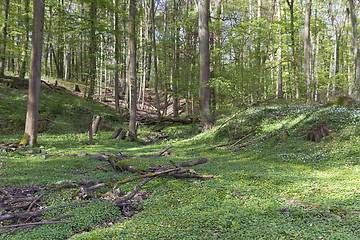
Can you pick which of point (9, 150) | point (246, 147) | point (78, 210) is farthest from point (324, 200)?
point (9, 150)

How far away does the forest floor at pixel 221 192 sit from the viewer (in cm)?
326

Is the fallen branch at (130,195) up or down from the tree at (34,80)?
down

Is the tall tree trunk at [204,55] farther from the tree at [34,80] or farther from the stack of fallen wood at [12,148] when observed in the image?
the stack of fallen wood at [12,148]

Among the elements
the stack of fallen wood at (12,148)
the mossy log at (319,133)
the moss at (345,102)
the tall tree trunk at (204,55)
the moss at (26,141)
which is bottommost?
the stack of fallen wood at (12,148)

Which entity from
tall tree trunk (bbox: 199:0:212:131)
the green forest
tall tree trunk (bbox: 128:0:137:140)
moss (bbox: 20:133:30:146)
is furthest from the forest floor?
tall tree trunk (bbox: 128:0:137:140)

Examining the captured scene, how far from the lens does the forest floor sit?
326 cm

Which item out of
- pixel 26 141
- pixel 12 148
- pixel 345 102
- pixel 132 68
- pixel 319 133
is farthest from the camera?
pixel 132 68

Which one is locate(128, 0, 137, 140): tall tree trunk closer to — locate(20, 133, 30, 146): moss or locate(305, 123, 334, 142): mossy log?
locate(20, 133, 30, 146): moss

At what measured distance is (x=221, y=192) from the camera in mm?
4727

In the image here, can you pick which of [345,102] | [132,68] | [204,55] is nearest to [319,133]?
[345,102]

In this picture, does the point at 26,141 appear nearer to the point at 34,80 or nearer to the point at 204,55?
the point at 34,80

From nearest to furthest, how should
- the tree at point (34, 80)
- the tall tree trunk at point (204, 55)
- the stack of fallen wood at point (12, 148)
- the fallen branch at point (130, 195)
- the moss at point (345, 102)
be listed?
1. the fallen branch at point (130, 195)
2. the stack of fallen wood at point (12, 148)
3. the tree at point (34, 80)
4. the moss at point (345, 102)
5. the tall tree trunk at point (204, 55)

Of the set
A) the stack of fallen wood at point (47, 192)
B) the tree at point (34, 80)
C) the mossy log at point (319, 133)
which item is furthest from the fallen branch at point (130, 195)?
the tree at point (34, 80)

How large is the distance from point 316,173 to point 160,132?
12.0 m
